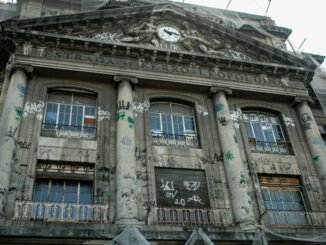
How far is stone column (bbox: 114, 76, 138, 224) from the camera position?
1185cm

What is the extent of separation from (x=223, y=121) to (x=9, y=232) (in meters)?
8.97

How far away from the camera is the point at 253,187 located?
552 inches

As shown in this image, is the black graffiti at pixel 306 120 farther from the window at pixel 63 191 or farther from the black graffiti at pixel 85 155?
the window at pixel 63 191

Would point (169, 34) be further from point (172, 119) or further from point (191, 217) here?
point (191, 217)

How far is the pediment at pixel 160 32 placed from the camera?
15.6 metres

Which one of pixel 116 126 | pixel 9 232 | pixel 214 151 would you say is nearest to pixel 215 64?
pixel 214 151

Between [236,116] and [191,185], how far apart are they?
420 centimetres

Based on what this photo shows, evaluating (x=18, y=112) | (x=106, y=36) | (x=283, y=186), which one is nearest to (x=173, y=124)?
(x=106, y=36)

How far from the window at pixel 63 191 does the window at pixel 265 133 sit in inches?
281

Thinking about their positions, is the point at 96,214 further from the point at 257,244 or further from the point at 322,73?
the point at 322,73

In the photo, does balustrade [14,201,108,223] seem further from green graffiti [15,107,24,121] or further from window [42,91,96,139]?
green graffiti [15,107,24,121]

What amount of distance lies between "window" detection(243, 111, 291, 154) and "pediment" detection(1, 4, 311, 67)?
278 centimetres

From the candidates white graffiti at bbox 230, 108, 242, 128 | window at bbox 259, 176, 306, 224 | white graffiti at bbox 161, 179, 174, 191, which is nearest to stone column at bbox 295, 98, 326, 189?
window at bbox 259, 176, 306, 224

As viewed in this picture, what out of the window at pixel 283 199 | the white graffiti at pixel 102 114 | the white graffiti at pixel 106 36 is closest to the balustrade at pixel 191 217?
the window at pixel 283 199
